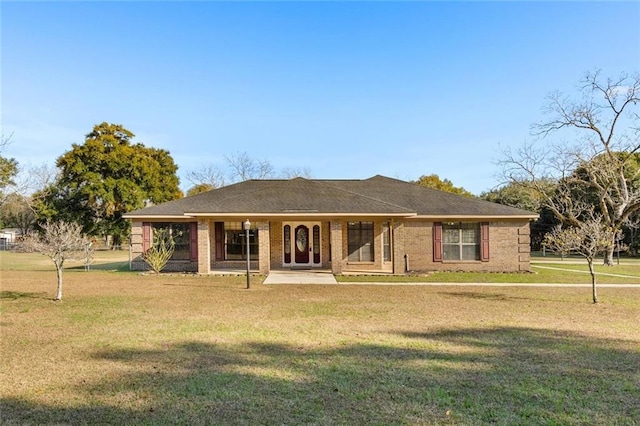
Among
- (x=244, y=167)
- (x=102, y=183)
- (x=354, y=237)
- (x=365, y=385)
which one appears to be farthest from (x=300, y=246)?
(x=244, y=167)

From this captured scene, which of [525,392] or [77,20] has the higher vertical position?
[77,20]

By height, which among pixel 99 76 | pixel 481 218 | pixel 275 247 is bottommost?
pixel 275 247

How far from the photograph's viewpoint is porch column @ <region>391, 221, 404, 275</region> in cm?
1823

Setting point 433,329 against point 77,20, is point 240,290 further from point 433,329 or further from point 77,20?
point 77,20

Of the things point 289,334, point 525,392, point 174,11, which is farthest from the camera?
point 174,11

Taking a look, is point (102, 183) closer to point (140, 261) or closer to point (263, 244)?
point (140, 261)

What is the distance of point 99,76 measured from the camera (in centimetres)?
1559

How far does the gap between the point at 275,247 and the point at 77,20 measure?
39.5 feet

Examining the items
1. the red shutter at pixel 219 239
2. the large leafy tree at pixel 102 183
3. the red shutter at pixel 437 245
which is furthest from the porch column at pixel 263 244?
the large leafy tree at pixel 102 183

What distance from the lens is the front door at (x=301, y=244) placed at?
66.6ft

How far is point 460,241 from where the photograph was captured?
65.9 ft

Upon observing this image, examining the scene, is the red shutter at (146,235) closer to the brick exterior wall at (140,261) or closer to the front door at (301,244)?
the brick exterior wall at (140,261)

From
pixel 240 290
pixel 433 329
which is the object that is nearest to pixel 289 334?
pixel 433 329

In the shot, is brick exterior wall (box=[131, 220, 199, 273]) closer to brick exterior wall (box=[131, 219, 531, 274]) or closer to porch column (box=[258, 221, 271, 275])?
brick exterior wall (box=[131, 219, 531, 274])
